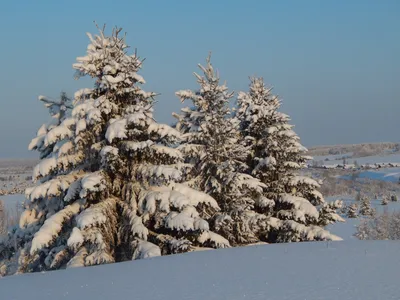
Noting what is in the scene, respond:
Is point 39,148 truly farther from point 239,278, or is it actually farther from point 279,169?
point 239,278

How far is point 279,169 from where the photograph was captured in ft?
64.4

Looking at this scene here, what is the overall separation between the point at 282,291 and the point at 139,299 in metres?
1.82

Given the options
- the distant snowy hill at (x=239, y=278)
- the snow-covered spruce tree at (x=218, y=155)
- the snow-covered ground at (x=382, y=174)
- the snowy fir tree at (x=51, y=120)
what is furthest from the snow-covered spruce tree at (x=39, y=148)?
the snow-covered ground at (x=382, y=174)

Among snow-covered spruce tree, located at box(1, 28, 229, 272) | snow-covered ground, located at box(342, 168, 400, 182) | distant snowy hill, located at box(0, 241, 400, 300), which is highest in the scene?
snow-covered spruce tree, located at box(1, 28, 229, 272)

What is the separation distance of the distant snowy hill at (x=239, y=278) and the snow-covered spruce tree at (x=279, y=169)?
8810 millimetres

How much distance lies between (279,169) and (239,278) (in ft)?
42.1

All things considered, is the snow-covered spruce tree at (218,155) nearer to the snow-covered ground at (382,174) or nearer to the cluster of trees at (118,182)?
the cluster of trees at (118,182)

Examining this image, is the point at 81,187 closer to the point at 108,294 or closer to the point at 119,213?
the point at 119,213

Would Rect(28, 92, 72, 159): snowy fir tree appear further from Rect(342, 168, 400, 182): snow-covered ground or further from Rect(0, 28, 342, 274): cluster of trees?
Rect(342, 168, 400, 182): snow-covered ground

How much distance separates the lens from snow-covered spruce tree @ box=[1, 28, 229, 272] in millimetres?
12570

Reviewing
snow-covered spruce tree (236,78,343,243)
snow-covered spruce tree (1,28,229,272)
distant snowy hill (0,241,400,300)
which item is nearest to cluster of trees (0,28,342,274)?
snow-covered spruce tree (1,28,229,272)

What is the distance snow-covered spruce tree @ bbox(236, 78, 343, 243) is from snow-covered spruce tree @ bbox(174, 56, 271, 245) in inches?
55.8

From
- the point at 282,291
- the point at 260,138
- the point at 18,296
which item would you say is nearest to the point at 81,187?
the point at 18,296

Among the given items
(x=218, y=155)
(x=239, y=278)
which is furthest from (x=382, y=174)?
(x=239, y=278)
